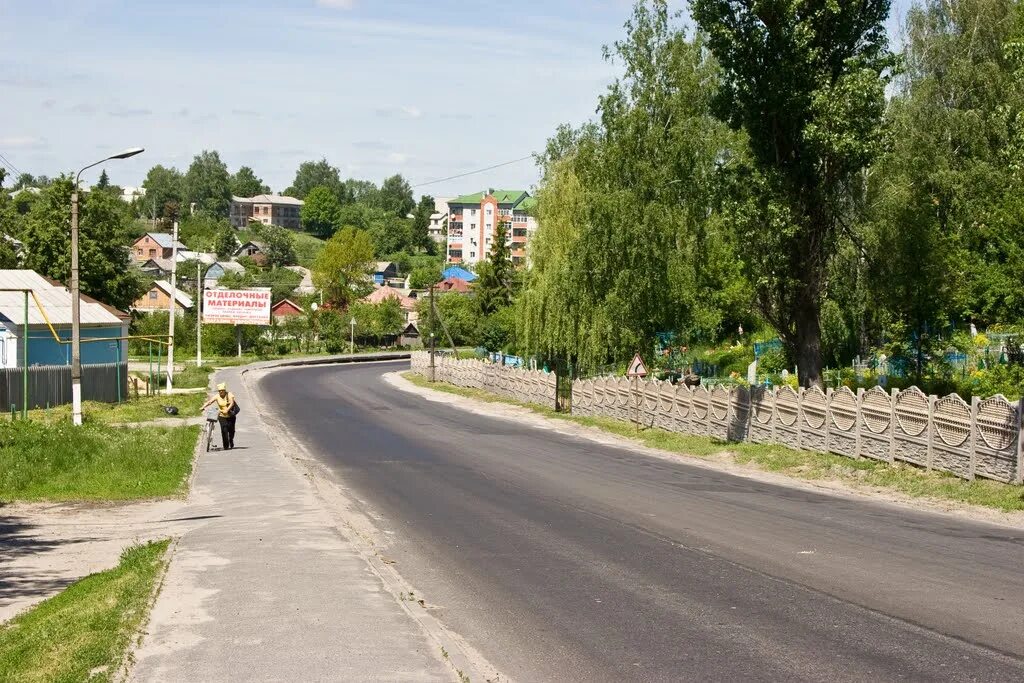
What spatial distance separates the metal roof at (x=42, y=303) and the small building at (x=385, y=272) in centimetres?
12783

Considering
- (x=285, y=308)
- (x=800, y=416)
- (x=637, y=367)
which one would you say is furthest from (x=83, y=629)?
(x=285, y=308)

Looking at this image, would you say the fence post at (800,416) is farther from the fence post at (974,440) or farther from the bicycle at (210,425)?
the bicycle at (210,425)

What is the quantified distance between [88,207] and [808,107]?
6071cm

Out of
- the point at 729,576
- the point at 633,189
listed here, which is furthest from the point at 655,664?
the point at 633,189

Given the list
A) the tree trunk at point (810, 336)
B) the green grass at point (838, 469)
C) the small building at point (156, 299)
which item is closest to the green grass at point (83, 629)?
the green grass at point (838, 469)

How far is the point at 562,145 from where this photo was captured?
5525 centimetres

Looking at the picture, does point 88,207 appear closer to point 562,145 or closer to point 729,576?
point 562,145

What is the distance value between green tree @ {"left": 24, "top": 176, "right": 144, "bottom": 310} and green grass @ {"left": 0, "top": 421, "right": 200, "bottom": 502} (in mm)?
50018

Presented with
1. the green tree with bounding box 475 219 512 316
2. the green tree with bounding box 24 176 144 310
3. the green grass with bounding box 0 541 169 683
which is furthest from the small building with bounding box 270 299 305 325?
the green grass with bounding box 0 541 169 683

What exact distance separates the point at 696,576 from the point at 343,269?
126 meters

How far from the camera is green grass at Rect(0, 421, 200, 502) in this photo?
19.9m

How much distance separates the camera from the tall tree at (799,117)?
27672 millimetres

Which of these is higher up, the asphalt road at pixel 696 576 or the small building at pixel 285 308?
the small building at pixel 285 308

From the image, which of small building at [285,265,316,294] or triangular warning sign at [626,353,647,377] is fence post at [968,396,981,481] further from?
small building at [285,265,316,294]
